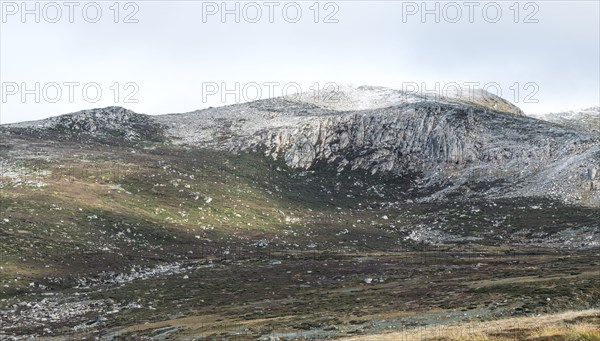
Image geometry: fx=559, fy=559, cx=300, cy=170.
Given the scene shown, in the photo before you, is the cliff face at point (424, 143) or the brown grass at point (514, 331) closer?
the brown grass at point (514, 331)

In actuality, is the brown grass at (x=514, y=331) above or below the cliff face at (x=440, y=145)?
above

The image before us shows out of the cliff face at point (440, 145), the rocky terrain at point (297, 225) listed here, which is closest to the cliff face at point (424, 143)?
the cliff face at point (440, 145)

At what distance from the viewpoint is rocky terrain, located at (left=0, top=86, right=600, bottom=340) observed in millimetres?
54031

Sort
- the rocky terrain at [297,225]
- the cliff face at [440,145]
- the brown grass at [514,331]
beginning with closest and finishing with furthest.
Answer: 1. the brown grass at [514,331]
2. the rocky terrain at [297,225]
3. the cliff face at [440,145]

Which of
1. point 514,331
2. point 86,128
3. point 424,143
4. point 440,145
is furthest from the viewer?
point 86,128

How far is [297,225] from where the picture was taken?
124875 millimetres

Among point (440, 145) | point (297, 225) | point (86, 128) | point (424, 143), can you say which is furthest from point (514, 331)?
point (86, 128)

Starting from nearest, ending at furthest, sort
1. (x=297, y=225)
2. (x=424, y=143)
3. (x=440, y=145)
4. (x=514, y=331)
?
(x=514, y=331) < (x=297, y=225) < (x=440, y=145) < (x=424, y=143)

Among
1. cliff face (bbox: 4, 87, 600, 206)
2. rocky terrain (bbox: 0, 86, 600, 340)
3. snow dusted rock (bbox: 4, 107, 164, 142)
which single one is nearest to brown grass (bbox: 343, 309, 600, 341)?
rocky terrain (bbox: 0, 86, 600, 340)

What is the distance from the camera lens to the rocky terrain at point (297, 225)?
177 feet

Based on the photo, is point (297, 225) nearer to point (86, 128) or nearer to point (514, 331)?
point (514, 331)

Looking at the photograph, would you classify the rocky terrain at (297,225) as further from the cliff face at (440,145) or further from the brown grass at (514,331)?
the brown grass at (514,331)

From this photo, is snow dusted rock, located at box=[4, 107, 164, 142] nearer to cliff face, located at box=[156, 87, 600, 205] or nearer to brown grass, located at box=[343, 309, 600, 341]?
cliff face, located at box=[156, 87, 600, 205]

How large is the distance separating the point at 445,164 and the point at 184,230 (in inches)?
3715
